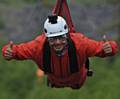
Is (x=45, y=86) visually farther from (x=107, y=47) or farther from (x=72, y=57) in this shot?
(x=107, y=47)

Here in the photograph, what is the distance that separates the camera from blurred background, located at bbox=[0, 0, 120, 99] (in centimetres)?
3325

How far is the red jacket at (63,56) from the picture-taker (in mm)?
9383

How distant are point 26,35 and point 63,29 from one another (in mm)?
44232

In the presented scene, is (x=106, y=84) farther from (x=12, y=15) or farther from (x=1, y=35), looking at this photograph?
(x=12, y=15)

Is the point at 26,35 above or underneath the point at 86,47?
underneath

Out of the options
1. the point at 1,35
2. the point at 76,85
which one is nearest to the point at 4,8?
the point at 1,35

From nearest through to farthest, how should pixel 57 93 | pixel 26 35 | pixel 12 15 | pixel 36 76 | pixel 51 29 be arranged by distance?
pixel 51 29
pixel 57 93
pixel 36 76
pixel 26 35
pixel 12 15

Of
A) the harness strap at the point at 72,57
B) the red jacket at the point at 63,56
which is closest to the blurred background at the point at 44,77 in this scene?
the red jacket at the point at 63,56

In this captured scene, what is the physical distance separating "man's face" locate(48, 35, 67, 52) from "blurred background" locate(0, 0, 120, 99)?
1857cm

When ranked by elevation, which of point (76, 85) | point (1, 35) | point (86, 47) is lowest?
point (1, 35)

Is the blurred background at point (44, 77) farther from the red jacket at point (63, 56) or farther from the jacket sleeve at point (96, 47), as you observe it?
the jacket sleeve at point (96, 47)

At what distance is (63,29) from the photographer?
30.3 ft

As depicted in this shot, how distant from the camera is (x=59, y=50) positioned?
9281 mm

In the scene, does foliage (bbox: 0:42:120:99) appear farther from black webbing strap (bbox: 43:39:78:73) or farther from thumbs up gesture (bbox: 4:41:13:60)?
thumbs up gesture (bbox: 4:41:13:60)
